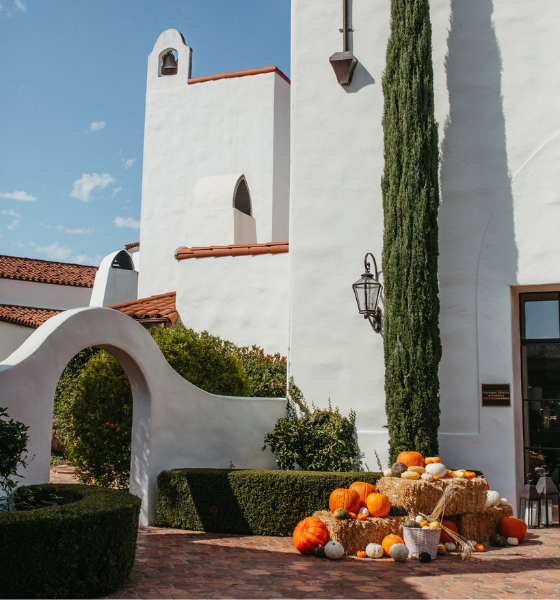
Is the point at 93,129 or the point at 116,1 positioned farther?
the point at 93,129

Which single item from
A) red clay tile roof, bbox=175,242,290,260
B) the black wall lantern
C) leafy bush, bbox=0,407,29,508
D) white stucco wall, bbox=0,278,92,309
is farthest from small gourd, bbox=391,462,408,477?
white stucco wall, bbox=0,278,92,309

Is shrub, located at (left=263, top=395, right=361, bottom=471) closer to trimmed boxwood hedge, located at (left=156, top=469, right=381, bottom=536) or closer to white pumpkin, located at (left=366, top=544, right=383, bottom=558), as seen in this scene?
trimmed boxwood hedge, located at (left=156, top=469, right=381, bottom=536)

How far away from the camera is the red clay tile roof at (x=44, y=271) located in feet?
85.5

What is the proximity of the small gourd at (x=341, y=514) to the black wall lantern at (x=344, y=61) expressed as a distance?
6.72 m

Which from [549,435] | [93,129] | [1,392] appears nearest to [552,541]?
[549,435]

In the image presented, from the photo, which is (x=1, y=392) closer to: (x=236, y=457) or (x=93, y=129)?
(x=236, y=457)

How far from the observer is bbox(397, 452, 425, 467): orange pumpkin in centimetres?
804

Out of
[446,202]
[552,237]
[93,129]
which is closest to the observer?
[552,237]

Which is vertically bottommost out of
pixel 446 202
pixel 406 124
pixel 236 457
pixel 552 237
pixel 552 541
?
pixel 552 541

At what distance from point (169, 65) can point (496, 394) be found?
14789mm

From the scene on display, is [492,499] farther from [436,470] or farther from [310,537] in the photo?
[310,537]

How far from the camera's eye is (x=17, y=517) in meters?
4.74

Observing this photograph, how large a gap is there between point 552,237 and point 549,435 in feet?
9.56

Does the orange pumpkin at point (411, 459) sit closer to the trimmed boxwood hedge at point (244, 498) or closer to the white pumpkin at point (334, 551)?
the trimmed boxwood hedge at point (244, 498)
